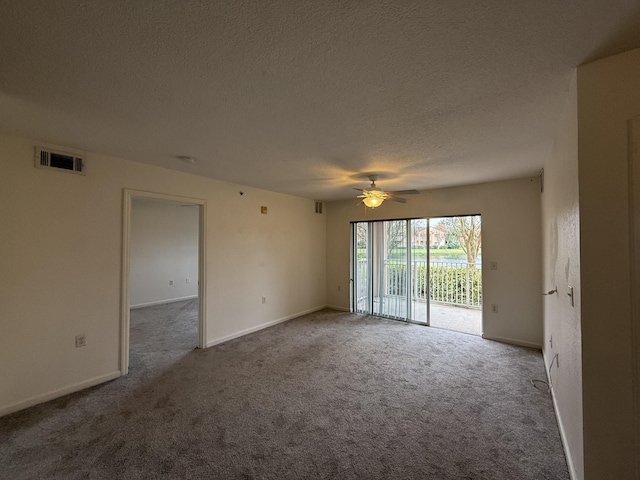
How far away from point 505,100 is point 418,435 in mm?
2405

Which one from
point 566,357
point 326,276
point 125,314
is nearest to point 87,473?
point 125,314

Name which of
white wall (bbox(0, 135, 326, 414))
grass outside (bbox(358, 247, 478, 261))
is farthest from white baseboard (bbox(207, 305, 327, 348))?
grass outside (bbox(358, 247, 478, 261))

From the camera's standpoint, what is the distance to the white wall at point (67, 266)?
227 centimetres

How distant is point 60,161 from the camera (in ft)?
8.23

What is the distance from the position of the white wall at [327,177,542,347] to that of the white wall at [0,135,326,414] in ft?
12.1

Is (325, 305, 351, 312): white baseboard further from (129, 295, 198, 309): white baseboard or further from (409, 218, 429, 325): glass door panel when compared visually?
(129, 295, 198, 309): white baseboard

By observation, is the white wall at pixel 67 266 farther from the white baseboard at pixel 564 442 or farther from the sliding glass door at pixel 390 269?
the white baseboard at pixel 564 442

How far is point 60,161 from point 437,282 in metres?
6.61

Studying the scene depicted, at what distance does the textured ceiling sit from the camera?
3.50ft

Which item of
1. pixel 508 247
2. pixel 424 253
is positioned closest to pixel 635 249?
pixel 508 247

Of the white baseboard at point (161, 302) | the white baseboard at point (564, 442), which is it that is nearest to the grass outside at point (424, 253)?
the white baseboard at point (564, 442)

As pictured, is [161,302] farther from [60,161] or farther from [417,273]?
[417,273]

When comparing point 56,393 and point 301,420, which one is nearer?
point 301,420

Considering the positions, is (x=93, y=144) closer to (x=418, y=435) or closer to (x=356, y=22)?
(x=356, y=22)
